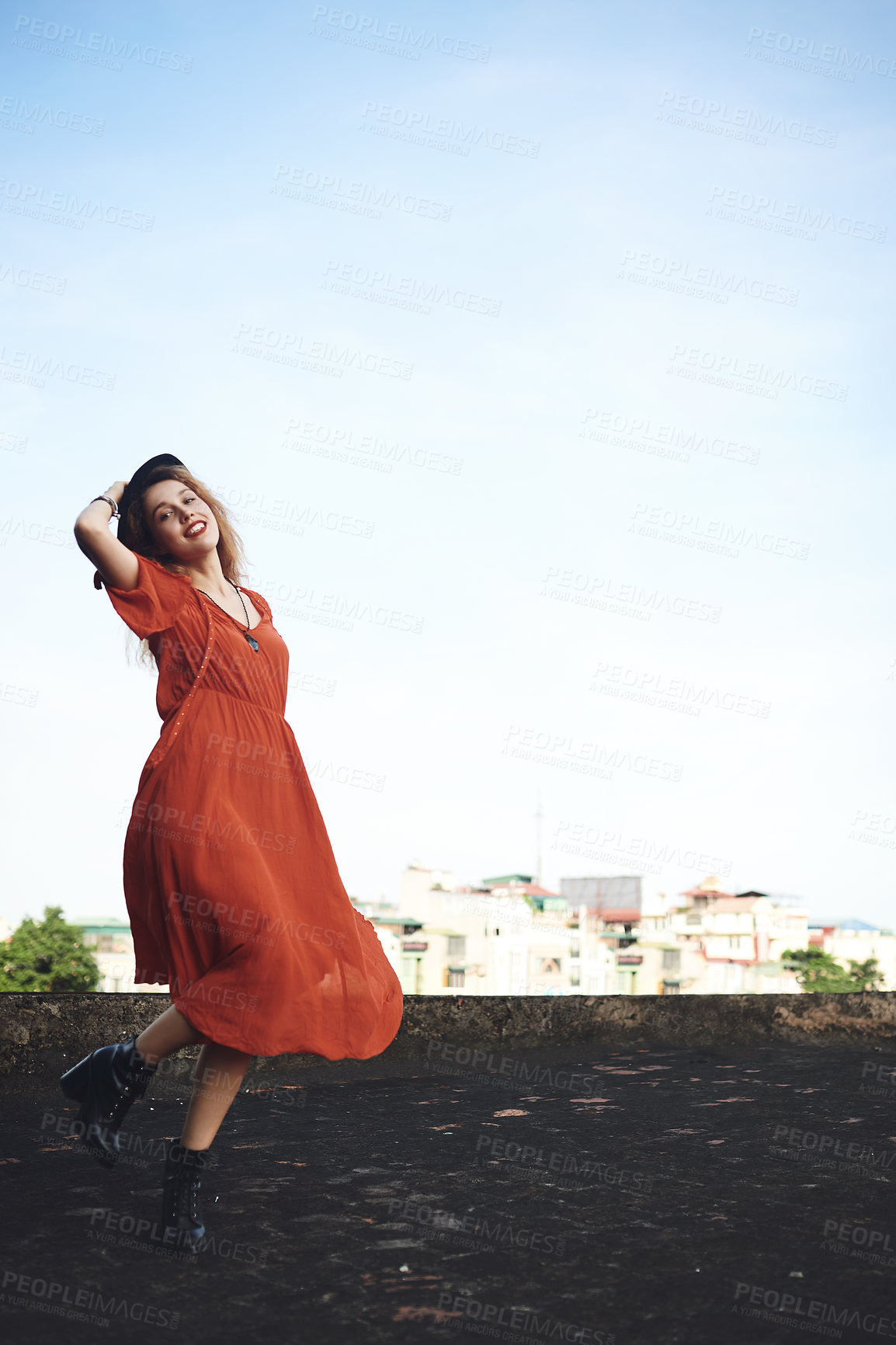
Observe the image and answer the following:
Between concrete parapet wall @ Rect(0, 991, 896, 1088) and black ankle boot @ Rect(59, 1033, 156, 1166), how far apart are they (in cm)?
163

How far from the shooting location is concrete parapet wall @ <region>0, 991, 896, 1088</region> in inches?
157

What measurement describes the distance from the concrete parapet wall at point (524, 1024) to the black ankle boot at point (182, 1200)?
1893mm

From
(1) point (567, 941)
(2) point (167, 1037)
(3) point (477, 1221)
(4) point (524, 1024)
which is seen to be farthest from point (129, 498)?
(1) point (567, 941)

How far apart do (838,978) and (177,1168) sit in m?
71.9

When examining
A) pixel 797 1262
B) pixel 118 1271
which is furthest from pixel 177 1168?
pixel 797 1262

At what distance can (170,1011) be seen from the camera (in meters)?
2.49

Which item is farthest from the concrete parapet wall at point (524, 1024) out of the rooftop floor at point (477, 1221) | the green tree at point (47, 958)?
the green tree at point (47, 958)

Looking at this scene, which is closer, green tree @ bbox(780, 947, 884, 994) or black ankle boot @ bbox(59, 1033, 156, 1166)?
black ankle boot @ bbox(59, 1033, 156, 1166)

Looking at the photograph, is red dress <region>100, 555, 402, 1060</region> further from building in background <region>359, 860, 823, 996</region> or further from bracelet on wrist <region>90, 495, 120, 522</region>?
building in background <region>359, 860, 823, 996</region>

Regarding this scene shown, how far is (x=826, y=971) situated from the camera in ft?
223

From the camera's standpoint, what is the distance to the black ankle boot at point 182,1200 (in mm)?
2193

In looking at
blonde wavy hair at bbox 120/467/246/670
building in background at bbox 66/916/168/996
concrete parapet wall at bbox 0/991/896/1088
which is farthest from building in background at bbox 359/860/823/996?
blonde wavy hair at bbox 120/467/246/670

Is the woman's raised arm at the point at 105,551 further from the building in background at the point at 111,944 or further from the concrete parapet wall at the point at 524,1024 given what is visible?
the building in background at the point at 111,944

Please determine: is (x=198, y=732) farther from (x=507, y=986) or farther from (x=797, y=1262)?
(x=507, y=986)
